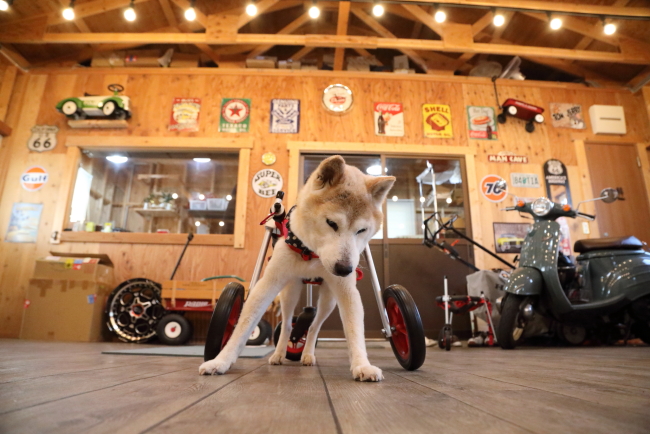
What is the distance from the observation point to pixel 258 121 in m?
4.92

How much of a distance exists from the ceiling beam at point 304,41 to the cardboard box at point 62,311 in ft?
10.9

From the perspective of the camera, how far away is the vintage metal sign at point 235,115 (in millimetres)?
4883

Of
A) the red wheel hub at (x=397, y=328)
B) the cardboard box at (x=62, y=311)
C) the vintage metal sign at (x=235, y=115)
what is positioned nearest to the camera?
the red wheel hub at (x=397, y=328)

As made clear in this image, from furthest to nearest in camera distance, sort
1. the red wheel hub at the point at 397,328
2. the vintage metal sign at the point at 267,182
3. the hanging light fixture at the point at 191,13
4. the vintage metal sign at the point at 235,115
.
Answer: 1. the vintage metal sign at the point at 235,115
2. the vintage metal sign at the point at 267,182
3. the hanging light fixture at the point at 191,13
4. the red wheel hub at the point at 397,328

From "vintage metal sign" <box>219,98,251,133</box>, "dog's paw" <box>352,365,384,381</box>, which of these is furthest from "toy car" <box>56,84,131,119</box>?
"dog's paw" <box>352,365,384,381</box>

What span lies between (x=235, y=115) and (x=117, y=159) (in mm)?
1874

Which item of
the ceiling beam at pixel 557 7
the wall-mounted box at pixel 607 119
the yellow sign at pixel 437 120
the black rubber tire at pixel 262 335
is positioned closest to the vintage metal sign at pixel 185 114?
the black rubber tire at pixel 262 335

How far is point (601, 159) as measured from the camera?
16.4 ft

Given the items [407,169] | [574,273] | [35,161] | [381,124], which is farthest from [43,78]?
[574,273]

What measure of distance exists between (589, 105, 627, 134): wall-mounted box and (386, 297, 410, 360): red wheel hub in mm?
5329

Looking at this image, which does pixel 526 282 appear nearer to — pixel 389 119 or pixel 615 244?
pixel 615 244

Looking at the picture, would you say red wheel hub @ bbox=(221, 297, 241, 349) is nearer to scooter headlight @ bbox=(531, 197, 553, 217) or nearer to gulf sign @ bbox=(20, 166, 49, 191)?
scooter headlight @ bbox=(531, 197, 553, 217)

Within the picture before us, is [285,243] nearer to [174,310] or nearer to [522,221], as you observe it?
[174,310]

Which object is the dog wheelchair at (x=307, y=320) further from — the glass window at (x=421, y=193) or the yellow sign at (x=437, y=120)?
the yellow sign at (x=437, y=120)
